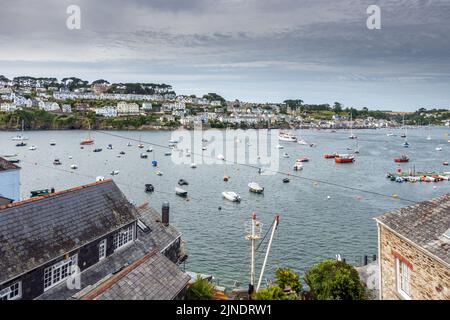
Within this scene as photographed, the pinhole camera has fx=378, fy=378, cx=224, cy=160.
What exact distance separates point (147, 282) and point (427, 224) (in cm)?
942

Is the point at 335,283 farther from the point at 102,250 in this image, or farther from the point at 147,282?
the point at 102,250

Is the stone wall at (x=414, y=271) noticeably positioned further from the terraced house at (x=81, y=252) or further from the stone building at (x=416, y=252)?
the terraced house at (x=81, y=252)

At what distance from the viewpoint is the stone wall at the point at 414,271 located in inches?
400

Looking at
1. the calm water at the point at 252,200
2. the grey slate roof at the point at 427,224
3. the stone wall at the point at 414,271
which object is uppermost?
the grey slate roof at the point at 427,224

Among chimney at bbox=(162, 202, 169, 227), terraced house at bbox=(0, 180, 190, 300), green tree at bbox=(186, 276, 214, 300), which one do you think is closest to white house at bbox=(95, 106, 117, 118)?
chimney at bbox=(162, 202, 169, 227)

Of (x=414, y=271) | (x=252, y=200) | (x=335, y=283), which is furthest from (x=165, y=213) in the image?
(x=252, y=200)

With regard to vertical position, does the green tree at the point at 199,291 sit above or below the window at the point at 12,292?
below

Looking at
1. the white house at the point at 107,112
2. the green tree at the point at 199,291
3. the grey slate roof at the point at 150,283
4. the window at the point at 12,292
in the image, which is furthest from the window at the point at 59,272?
the white house at the point at 107,112

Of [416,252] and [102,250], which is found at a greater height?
[416,252]

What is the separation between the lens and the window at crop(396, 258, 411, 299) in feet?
38.7

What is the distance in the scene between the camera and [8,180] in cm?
2569

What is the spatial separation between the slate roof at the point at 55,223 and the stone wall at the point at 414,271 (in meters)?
11.1
